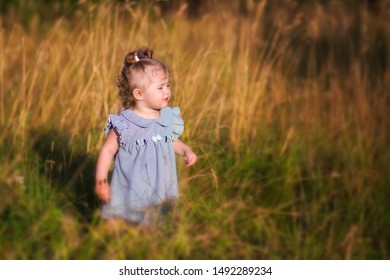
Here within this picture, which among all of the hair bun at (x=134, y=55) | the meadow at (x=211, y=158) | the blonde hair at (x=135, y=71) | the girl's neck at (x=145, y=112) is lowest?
the meadow at (x=211, y=158)

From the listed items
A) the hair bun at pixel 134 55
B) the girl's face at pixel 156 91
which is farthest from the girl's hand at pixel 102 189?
the hair bun at pixel 134 55

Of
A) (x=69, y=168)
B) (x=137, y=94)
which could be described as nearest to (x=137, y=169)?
(x=137, y=94)

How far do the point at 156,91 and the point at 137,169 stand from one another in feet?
1.19

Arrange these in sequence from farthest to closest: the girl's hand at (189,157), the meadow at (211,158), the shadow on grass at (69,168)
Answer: the shadow on grass at (69,168) → the girl's hand at (189,157) → the meadow at (211,158)

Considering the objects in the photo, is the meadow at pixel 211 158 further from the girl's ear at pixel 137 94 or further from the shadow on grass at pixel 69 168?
the girl's ear at pixel 137 94

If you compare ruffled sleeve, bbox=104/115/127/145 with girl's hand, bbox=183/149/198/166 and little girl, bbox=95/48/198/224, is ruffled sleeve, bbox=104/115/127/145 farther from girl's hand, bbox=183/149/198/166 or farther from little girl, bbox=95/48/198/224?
girl's hand, bbox=183/149/198/166

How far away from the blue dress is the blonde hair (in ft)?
0.27

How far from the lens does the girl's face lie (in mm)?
3549

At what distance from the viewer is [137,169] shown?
356 cm

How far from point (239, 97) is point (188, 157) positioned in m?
1.39

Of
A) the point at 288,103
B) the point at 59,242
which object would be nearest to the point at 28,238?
the point at 59,242

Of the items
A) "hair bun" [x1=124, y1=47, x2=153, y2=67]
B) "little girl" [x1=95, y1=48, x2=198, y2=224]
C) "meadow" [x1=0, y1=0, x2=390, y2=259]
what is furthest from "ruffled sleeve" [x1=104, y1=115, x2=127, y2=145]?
"meadow" [x1=0, y1=0, x2=390, y2=259]

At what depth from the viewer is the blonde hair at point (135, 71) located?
140 inches
